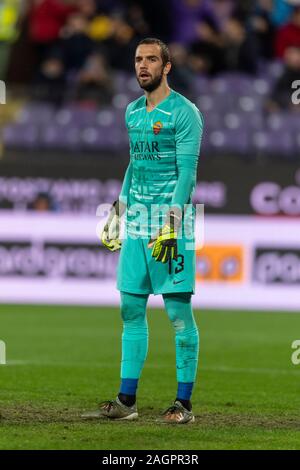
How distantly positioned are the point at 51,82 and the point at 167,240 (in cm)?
1217

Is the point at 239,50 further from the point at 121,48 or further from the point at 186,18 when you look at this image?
the point at 121,48

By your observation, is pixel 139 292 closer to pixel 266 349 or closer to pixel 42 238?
pixel 266 349

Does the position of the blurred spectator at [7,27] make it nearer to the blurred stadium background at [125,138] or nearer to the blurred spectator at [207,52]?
the blurred stadium background at [125,138]

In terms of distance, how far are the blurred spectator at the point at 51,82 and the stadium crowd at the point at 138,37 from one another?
2cm

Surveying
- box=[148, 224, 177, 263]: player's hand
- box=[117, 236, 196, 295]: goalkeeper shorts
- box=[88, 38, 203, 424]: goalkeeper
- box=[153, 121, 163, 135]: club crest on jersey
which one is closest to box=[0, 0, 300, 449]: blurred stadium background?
box=[88, 38, 203, 424]: goalkeeper

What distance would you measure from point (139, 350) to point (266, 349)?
16.4 feet

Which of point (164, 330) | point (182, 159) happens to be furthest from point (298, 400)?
point (164, 330)

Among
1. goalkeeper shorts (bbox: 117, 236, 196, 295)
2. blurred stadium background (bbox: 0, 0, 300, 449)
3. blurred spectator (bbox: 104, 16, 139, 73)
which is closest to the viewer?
goalkeeper shorts (bbox: 117, 236, 196, 295)

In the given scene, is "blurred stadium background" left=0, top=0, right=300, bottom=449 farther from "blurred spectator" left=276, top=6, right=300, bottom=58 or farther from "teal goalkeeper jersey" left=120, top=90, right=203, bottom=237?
"teal goalkeeper jersey" left=120, top=90, right=203, bottom=237

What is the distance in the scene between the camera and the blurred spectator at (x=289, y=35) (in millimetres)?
20047

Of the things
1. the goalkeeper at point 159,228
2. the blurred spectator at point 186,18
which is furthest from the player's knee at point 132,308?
the blurred spectator at point 186,18

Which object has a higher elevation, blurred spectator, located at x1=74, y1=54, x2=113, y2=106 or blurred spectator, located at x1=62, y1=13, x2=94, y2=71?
blurred spectator, located at x1=62, y1=13, x2=94, y2=71

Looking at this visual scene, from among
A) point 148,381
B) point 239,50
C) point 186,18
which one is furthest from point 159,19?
point 148,381

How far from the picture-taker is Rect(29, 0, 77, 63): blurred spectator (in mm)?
20266
